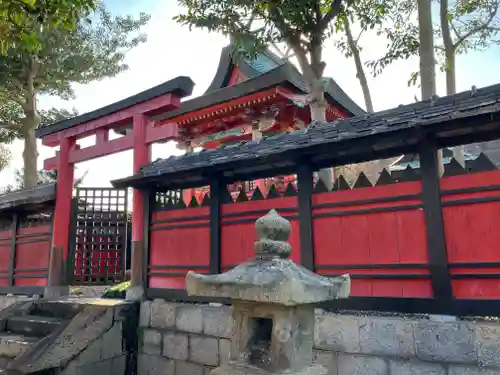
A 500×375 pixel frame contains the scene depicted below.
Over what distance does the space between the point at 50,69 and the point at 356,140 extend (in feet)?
48.9

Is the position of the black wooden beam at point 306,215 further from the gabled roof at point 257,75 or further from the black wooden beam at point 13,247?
the black wooden beam at point 13,247

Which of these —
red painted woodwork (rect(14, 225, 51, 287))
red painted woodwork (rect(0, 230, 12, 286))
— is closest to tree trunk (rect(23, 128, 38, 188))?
red painted woodwork (rect(0, 230, 12, 286))

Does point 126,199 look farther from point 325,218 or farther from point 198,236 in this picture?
point 325,218

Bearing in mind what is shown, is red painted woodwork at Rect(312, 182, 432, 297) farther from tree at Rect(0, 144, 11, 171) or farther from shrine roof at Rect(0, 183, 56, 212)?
tree at Rect(0, 144, 11, 171)

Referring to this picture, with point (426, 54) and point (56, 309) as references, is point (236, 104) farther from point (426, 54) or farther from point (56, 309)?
point (56, 309)

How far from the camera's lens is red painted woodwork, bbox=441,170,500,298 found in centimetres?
392

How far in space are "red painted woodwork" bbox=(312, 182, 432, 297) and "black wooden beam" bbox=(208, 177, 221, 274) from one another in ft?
5.26

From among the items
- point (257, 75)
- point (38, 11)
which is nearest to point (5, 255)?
point (38, 11)

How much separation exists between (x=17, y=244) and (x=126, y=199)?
2.96 m

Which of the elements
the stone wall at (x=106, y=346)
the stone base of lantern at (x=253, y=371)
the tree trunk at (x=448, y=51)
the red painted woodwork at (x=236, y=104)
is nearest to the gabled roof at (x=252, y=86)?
the red painted woodwork at (x=236, y=104)

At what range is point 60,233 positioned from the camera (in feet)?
27.2

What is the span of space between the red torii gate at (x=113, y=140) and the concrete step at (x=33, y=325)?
4.01 feet

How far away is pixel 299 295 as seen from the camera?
261 centimetres

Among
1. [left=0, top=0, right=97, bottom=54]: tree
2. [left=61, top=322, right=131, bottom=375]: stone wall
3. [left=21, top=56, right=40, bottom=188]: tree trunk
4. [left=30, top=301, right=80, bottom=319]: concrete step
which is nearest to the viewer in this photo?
[left=0, top=0, right=97, bottom=54]: tree
